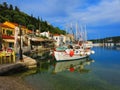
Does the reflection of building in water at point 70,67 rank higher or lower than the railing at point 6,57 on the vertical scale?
lower

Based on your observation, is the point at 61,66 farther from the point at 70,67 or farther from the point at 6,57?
the point at 6,57

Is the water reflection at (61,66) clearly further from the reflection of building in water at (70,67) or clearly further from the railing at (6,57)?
the railing at (6,57)

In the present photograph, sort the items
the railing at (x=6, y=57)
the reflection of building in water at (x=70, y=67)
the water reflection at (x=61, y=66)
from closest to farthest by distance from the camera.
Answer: the railing at (x=6, y=57), the water reflection at (x=61, y=66), the reflection of building in water at (x=70, y=67)

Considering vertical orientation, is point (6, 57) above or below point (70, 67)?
above

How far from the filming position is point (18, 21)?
90.6 m

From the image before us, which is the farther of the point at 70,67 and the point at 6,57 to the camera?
the point at 70,67

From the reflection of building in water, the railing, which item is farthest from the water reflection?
the railing

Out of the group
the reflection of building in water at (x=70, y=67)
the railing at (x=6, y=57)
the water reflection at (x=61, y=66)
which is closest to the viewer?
the railing at (x=6, y=57)

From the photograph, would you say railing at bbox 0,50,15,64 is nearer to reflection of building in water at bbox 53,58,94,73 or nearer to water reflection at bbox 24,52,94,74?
water reflection at bbox 24,52,94,74

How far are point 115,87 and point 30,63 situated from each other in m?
13.3

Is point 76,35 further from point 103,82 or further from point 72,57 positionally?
point 103,82

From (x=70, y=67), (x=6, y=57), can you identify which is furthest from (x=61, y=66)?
(x=6, y=57)

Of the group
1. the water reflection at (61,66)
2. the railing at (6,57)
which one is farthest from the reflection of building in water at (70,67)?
the railing at (6,57)

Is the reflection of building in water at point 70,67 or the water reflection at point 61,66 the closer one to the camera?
the water reflection at point 61,66
